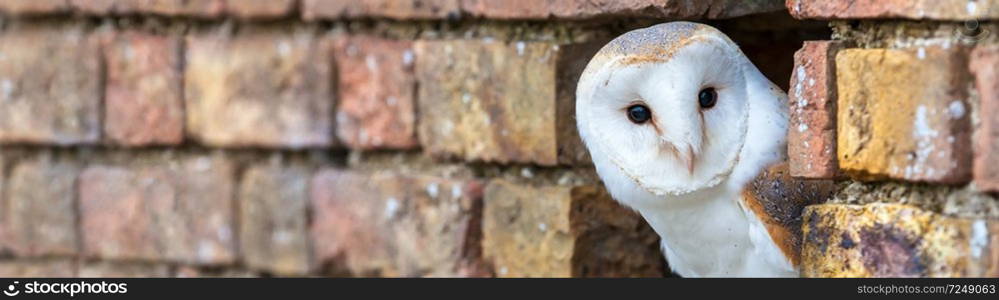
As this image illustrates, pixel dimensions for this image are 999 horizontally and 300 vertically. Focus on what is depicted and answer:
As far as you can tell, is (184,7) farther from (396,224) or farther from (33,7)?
(396,224)

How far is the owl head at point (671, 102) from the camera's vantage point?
127cm

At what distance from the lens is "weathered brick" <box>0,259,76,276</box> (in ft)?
5.72

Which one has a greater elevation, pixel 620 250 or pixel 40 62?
pixel 40 62

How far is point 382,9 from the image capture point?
1.46 metres

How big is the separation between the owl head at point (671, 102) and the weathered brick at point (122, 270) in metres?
0.60

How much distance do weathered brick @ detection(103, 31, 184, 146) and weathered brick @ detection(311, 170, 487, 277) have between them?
0.20 meters

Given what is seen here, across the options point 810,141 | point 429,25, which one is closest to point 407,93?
point 429,25

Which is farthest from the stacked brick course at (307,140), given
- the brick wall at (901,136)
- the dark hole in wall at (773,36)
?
the brick wall at (901,136)

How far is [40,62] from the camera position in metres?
1.69

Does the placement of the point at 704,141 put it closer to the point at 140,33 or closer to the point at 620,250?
the point at 620,250

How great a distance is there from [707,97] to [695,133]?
45mm

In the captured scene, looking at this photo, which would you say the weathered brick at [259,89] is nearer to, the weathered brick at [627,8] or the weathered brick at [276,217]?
the weathered brick at [276,217]
